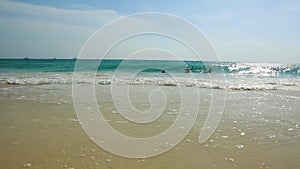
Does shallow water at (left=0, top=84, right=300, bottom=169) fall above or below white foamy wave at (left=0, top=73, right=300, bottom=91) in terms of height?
below

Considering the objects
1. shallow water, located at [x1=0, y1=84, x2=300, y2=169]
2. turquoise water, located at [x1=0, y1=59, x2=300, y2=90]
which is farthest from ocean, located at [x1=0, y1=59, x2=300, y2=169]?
turquoise water, located at [x1=0, y1=59, x2=300, y2=90]

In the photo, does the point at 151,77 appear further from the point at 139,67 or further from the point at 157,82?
the point at 139,67

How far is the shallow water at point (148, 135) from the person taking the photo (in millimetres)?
4527

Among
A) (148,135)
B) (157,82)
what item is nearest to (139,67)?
(157,82)

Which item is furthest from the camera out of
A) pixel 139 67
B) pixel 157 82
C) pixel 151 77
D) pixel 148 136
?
pixel 139 67

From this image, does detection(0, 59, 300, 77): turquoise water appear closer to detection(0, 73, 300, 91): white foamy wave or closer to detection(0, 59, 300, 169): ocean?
detection(0, 73, 300, 91): white foamy wave

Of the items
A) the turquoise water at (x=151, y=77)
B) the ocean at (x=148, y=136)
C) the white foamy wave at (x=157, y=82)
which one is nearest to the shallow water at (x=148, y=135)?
the ocean at (x=148, y=136)

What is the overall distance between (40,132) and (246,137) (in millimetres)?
4130

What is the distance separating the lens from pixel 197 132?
6.30 m

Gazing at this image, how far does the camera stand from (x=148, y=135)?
6.04 metres

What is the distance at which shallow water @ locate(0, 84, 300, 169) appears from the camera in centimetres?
453

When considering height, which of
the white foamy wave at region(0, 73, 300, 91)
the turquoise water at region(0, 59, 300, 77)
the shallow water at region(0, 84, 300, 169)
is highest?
the turquoise water at region(0, 59, 300, 77)

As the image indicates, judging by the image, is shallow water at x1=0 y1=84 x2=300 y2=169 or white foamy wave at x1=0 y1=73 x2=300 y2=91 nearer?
shallow water at x1=0 y1=84 x2=300 y2=169

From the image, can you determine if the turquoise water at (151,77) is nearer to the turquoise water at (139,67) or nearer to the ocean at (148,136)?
the turquoise water at (139,67)
